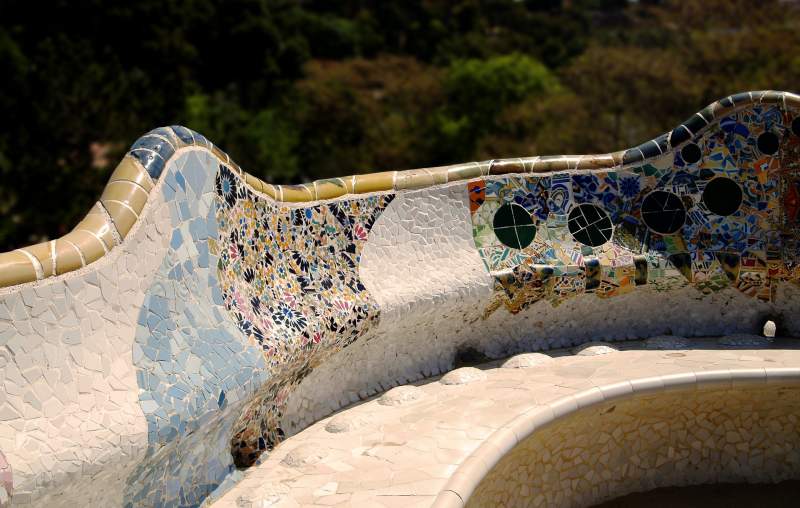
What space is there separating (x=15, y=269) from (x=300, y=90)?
23.7 meters

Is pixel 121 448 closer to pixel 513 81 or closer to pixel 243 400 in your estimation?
pixel 243 400

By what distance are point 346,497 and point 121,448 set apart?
2.58 ft

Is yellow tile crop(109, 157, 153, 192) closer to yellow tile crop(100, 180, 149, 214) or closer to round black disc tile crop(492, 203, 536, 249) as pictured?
yellow tile crop(100, 180, 149, 214)

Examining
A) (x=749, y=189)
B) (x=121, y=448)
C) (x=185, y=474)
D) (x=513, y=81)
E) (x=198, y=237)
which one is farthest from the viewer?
(x=513, y=81)

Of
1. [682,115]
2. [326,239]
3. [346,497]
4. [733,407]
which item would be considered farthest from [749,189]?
[682,115]

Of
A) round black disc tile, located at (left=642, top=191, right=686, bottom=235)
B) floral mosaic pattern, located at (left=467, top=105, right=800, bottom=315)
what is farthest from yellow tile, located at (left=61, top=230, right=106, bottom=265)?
round black disc tile, located at (left=642, top=191, right=686, bottom=235)

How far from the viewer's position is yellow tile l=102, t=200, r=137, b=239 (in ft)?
8.93

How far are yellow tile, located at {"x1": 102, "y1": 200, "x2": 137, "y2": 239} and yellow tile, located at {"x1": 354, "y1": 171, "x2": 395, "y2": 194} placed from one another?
1393 millimetres

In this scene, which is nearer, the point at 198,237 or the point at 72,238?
the point at 72,238

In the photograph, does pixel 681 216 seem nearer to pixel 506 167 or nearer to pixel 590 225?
pixel 590 225

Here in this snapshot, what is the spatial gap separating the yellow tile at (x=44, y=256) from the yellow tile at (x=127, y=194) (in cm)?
35

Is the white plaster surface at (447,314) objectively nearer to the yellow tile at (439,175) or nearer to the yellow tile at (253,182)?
the yellow tile at (439,175)

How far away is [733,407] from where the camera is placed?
12.2ft

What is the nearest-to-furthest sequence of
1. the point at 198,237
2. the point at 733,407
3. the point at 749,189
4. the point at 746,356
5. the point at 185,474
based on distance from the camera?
the point at 185,474 → the point at 198,237 → the point at 733,407 → the point at 746,356 → the point at 749,189
